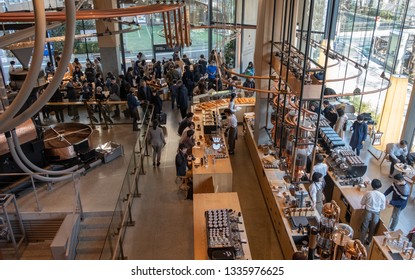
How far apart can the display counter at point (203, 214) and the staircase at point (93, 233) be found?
1.94m

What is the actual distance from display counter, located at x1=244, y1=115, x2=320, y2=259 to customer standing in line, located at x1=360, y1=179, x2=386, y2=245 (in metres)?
0.88

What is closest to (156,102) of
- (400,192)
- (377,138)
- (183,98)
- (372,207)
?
(183,98)

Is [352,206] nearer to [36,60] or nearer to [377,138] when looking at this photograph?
[377,138]

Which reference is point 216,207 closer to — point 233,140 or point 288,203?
point 288,203

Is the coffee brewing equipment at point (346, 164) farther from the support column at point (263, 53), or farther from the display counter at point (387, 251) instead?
the display counter at point (387, 251)

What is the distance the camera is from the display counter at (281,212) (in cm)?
621

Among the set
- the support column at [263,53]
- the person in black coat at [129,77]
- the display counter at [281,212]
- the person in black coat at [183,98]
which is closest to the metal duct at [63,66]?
the display counter at [281,212]

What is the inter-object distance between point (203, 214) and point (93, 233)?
2348 mm

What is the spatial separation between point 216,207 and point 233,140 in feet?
13.1

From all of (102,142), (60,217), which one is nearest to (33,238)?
(60,217)

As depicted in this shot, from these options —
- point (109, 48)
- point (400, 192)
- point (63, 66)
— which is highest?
point (63, 66)

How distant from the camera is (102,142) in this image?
1041 centimetres

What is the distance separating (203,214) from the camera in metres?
6.62

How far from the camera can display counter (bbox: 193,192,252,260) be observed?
5.77m
